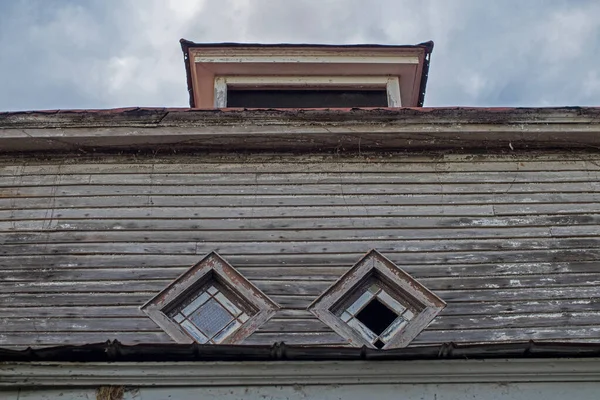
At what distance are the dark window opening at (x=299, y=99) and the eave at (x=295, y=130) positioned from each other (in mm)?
1676

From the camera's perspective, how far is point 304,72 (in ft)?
37.1

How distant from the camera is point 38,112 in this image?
9516 millimetres

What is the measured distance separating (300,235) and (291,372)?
3.11m

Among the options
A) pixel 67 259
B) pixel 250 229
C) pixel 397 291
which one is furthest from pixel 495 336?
pixel 67 259

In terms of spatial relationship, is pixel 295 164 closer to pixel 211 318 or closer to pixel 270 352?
Answer: pixel 211 318

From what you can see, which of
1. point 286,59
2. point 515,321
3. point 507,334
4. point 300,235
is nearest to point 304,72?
point 286,59

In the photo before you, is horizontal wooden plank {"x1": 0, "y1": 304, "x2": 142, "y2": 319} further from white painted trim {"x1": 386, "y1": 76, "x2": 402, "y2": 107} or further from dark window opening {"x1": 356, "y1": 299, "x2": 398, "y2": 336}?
white painted trim {"x1": 386, "y1": 76, "x2": 402, "y2": 107}

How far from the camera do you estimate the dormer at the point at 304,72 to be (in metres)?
11.2

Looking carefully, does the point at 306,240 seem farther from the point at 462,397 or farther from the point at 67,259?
the point at 462,397

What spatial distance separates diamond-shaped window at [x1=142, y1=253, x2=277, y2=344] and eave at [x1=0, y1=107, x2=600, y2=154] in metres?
1.69

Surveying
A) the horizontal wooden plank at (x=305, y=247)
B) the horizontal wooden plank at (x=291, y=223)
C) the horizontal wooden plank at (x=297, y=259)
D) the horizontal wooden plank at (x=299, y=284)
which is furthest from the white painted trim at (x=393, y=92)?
the horizontal wooden plank at (x=299, y=284)

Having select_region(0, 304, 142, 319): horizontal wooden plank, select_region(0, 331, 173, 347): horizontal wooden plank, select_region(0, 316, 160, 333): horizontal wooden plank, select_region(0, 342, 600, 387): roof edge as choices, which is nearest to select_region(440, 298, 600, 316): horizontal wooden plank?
select_region(0, 342, 600, 387): roof edge

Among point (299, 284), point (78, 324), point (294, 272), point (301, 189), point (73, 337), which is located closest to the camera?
point (73, 337)

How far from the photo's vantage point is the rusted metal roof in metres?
5.56
